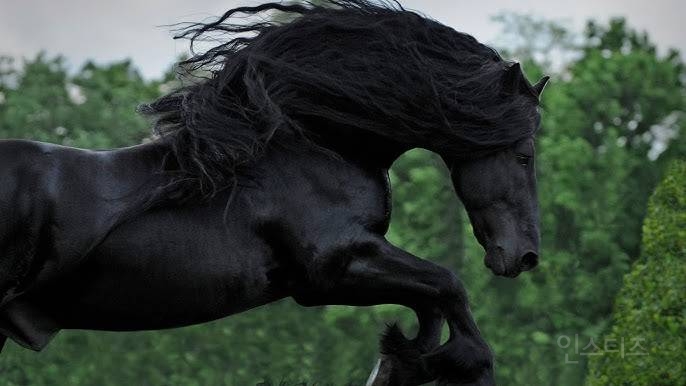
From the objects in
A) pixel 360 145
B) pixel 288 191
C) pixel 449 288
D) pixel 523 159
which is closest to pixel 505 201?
pixel 523 159

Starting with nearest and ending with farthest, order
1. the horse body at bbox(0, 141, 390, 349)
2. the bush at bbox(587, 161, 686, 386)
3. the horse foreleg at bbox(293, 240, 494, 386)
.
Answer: the horse body at bbox(0, 141, 390, 349), the horse foreleg at bbox(293, 240, 494, 386), the bush at bbox(587, 161, 686, 386)

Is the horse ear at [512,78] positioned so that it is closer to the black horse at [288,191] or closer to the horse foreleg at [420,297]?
the black horse at [288,191]

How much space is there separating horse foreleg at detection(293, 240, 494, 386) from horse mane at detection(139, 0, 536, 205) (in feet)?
1.74

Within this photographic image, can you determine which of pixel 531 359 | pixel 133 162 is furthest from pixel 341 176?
pixel 531 359

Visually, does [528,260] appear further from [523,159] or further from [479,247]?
[479,247]

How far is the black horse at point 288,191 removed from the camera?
5.87m

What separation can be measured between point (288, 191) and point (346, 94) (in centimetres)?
47

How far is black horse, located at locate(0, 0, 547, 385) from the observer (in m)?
5.87

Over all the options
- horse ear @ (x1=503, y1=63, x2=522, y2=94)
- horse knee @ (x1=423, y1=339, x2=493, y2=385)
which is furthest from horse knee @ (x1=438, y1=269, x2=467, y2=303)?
horse ear @ (x1=503, y1=63, x2=522, y2=94)

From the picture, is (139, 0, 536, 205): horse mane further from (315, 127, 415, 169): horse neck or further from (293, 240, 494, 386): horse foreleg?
(293, 240, 494, 386): horse foreleg

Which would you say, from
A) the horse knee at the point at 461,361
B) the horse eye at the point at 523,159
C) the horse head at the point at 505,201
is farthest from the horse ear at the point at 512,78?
the horse knee at the point at 461,361

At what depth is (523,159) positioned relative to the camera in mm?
6332

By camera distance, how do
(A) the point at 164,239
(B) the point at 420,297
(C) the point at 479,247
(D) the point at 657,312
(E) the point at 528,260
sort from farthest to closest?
(C) the point at 479,247
(D) the point at 657,312
(E) the point at 528,260
(B) the point at 420,297
(A) the point at 164,239

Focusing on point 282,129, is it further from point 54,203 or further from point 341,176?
point 54,203
